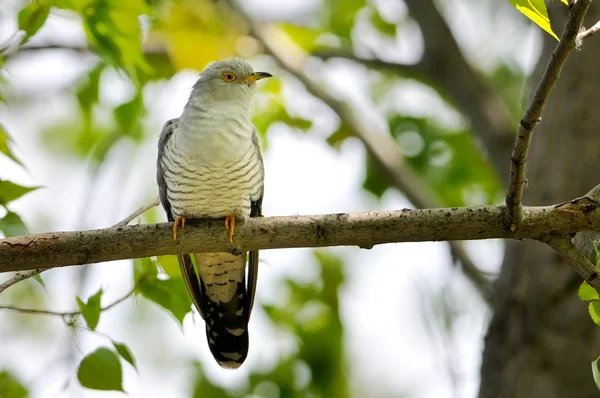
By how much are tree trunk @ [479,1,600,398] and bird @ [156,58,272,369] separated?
4.13ft

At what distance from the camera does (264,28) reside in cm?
500

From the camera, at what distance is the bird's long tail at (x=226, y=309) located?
138 inches

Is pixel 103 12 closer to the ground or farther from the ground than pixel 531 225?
farther from the ground

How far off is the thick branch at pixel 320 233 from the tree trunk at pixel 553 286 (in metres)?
1.64

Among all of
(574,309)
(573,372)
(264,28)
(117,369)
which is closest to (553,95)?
(574,309)

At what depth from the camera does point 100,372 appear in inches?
94.7

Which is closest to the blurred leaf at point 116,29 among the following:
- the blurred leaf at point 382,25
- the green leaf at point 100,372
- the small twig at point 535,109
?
the green leaf at point 100,372

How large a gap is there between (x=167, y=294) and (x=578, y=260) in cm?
132

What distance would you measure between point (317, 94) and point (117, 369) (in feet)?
9.30

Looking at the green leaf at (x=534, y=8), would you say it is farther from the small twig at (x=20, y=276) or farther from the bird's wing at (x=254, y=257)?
the bird's wing at (x=254, y=257)

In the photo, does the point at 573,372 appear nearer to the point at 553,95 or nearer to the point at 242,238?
the point at 553,95

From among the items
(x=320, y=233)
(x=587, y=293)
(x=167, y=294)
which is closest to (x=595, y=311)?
(x=587, y=293)

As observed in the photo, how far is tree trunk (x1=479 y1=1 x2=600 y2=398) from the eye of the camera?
3.58 metres

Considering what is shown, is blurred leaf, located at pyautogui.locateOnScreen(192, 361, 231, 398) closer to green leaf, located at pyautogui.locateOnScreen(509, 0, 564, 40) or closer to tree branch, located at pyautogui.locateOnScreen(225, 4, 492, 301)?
tree branch, located at pyautogui.locateOnScreen(225, 4, 492, 301)
